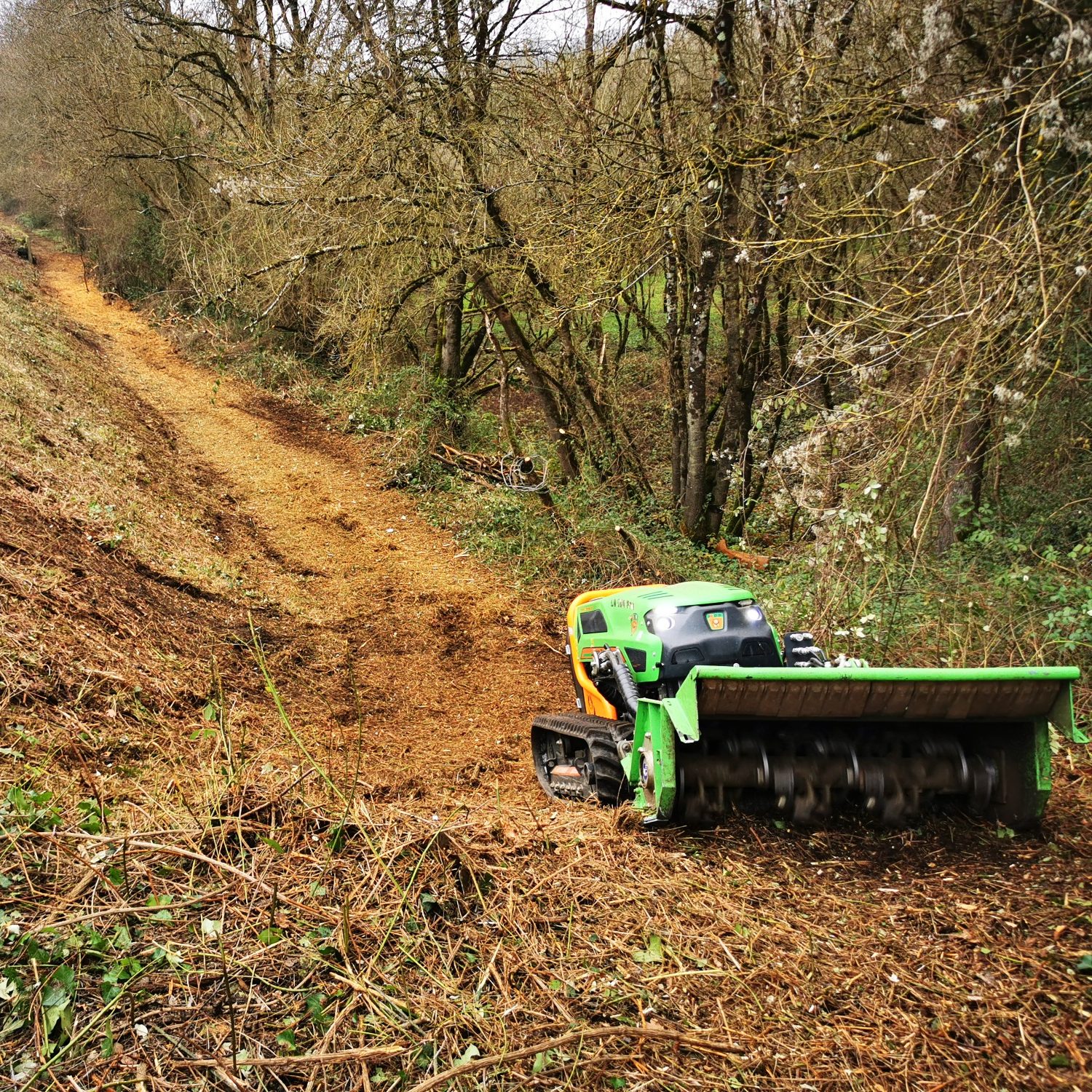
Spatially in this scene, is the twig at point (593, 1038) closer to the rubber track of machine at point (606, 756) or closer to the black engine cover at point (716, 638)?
the rubber track of machine at point (606, 756)

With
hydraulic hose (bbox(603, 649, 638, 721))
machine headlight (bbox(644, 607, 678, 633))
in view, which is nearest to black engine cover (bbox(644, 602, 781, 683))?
machine headlight (bbox(644, 607, 678, 633))

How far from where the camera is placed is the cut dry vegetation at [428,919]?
2.71 metres

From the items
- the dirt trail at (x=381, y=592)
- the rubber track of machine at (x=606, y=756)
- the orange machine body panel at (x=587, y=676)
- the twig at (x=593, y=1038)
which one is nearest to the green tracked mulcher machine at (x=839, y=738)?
the rubber track of machine at (x=606, y=756)

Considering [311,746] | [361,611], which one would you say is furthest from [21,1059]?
[361,611]

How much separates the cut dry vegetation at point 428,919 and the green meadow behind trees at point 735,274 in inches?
95.7

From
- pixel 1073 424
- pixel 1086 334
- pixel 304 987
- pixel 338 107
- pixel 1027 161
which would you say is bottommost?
pixel 304 987

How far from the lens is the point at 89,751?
14.0 feet

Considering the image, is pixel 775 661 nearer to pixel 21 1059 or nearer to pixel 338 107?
pixel 21 1059

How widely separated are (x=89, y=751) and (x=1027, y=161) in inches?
271

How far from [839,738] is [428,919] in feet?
7.64

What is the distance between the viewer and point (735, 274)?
10469 millimetres

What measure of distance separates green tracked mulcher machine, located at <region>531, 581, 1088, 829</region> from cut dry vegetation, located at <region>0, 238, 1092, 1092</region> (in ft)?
0.57

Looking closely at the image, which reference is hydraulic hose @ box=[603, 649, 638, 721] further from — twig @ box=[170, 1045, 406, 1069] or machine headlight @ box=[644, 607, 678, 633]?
twig @ box=[170, 1045, 406, 1069]

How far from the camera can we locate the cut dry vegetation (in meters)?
2.71
